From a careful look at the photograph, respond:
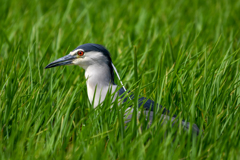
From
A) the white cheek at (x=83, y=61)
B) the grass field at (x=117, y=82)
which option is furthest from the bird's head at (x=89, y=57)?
the grass field at (x=117, y=82)

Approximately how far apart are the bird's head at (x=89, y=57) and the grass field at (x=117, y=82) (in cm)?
12

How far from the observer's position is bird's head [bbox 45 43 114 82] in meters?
2.58

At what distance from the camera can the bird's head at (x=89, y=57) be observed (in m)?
2.58

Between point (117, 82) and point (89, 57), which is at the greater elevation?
point (89, 57)

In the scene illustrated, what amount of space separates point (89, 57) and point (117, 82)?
1.13 feet

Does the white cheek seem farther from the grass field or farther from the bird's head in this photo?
the grass field

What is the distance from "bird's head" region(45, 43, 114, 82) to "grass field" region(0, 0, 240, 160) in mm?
120

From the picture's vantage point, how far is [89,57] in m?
2.60

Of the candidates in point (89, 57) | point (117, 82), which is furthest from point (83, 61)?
point (117, 82)

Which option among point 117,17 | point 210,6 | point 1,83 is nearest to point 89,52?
point 1,83

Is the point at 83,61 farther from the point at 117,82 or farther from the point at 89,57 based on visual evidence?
the point at 117,82

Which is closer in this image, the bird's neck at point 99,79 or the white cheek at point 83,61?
the bird's neck at point 99,79

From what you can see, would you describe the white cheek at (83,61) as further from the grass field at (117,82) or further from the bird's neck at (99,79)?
the grass field at (117,82)

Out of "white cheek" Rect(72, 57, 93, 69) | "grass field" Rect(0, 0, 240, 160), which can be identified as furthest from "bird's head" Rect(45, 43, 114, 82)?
"grass field" Rect(0, 0, 240, 160)
